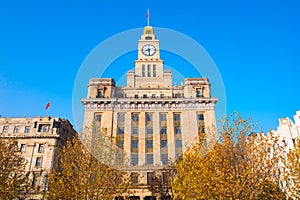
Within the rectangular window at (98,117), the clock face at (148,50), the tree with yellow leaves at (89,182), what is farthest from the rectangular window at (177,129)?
the tree with yellow leaves at (89,182)

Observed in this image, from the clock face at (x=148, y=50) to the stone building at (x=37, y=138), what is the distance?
2774cm

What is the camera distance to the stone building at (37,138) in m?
47.3

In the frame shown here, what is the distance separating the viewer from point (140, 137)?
53.2 meters

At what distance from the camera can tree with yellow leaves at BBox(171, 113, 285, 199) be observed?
19.8 m

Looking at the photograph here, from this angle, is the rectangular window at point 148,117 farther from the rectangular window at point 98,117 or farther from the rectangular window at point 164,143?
the rectangular window at point 98,117

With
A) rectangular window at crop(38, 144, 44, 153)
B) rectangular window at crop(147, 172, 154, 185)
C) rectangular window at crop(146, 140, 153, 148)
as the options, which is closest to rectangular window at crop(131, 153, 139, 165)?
rectangular window at crop(146, 140, 153, 148)

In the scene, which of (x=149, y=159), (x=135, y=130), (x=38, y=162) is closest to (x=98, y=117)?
(x=135, y=130)

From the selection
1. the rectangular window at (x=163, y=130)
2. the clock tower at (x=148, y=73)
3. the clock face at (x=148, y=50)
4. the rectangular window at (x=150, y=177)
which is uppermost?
the clock face at (x=148, y=50)

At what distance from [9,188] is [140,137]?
29853mm

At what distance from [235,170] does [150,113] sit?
34.6 metres

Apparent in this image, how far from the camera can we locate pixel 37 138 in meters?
50.2

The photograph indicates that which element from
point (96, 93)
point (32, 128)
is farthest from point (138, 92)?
point (32, 128)

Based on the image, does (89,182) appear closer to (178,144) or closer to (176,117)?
(178,144)

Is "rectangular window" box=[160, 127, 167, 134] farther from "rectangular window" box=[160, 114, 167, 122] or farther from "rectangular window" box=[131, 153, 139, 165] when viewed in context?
"rectangular window" box=[131, 153, 139, 165]
